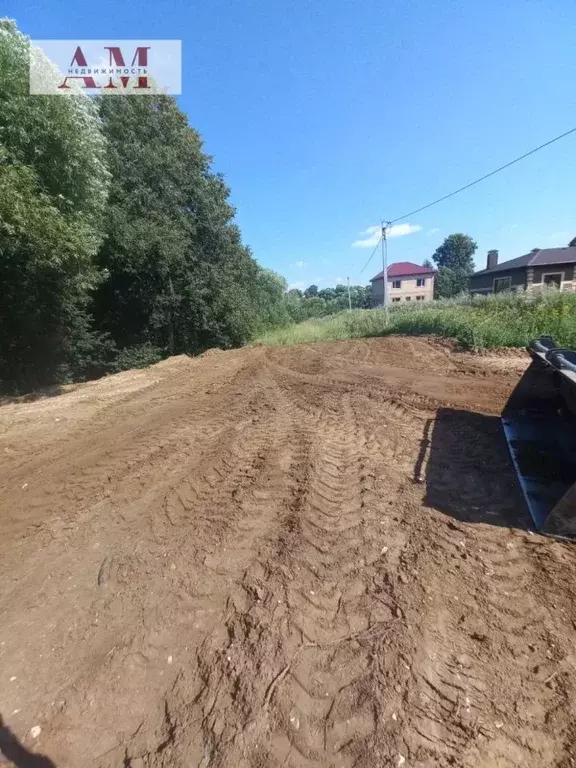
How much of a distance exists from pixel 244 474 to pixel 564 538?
2.68 m

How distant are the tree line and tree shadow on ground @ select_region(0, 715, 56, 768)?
7327 mm

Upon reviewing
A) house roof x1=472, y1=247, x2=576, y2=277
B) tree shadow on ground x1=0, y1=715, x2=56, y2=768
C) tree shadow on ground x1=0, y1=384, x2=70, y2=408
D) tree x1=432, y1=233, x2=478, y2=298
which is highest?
tree x1=432, y1=233, x2=478, y2=298

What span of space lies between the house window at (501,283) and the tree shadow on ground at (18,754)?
31.0 meters

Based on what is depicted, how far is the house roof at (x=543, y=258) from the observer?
24.1 m

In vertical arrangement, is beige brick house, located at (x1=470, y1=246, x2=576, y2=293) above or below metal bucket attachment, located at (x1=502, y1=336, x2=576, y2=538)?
above

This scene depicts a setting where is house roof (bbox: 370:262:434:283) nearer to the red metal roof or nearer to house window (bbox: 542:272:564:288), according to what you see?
the red metal roof

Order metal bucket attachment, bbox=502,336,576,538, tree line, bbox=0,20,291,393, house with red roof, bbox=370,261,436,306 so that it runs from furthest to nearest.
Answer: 1. house with red roof, bbox=370,261,436,306
2. tree line, bbox=0,20,291,393
3. metal bucket attachment, bbox=502,336,576,538

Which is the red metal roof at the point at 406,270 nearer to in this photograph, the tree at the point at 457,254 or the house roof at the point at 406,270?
the house roof at the point at 406,270

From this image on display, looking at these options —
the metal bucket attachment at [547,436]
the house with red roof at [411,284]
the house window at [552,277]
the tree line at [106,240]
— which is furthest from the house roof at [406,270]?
the metal bucket attachment at [547,436]

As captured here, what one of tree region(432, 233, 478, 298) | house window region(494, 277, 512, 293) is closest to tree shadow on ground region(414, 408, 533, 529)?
house window region(494, 277, 512, 293)

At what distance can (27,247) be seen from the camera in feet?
24.2

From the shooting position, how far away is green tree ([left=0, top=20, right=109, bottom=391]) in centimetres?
694

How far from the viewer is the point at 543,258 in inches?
979

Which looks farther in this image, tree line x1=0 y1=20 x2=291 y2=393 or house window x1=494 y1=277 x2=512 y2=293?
house window x1=494 y1=277 x2=512 y2=293
